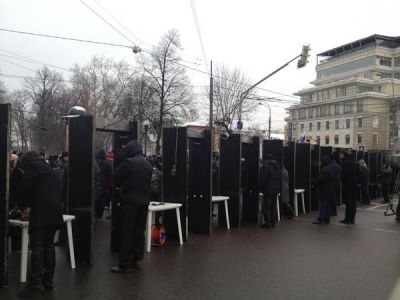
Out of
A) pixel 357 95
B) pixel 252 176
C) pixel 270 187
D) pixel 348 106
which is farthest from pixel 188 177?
pixel 348 106

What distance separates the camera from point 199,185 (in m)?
10.7

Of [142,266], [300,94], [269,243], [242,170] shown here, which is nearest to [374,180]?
[242,170]

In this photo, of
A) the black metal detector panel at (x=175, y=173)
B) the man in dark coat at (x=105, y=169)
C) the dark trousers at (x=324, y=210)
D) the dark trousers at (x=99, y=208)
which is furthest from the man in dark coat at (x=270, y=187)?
the dark trousers at (x=99, y=208)

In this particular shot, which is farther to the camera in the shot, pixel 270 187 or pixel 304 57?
pixel 304 57

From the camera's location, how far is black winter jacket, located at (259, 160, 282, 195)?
1193cm

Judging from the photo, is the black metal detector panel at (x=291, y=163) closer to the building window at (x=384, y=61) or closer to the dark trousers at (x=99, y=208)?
the dark trousers at (x=99, y=208)

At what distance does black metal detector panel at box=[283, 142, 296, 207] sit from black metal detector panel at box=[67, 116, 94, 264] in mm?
8422

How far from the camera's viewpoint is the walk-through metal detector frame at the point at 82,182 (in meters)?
7.52

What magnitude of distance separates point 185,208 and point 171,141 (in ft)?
4.72

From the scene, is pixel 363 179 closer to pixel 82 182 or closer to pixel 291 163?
pixel 291 163

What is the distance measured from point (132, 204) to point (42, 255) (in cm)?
153

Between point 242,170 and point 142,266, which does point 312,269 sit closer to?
point 142,266

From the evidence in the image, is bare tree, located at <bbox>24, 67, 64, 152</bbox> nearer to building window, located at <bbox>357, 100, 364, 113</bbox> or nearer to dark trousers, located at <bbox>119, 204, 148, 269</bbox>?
dark trousers, located at <bbox>119, 204, 148, 269</bbox>

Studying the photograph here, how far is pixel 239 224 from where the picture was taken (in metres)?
11.9
